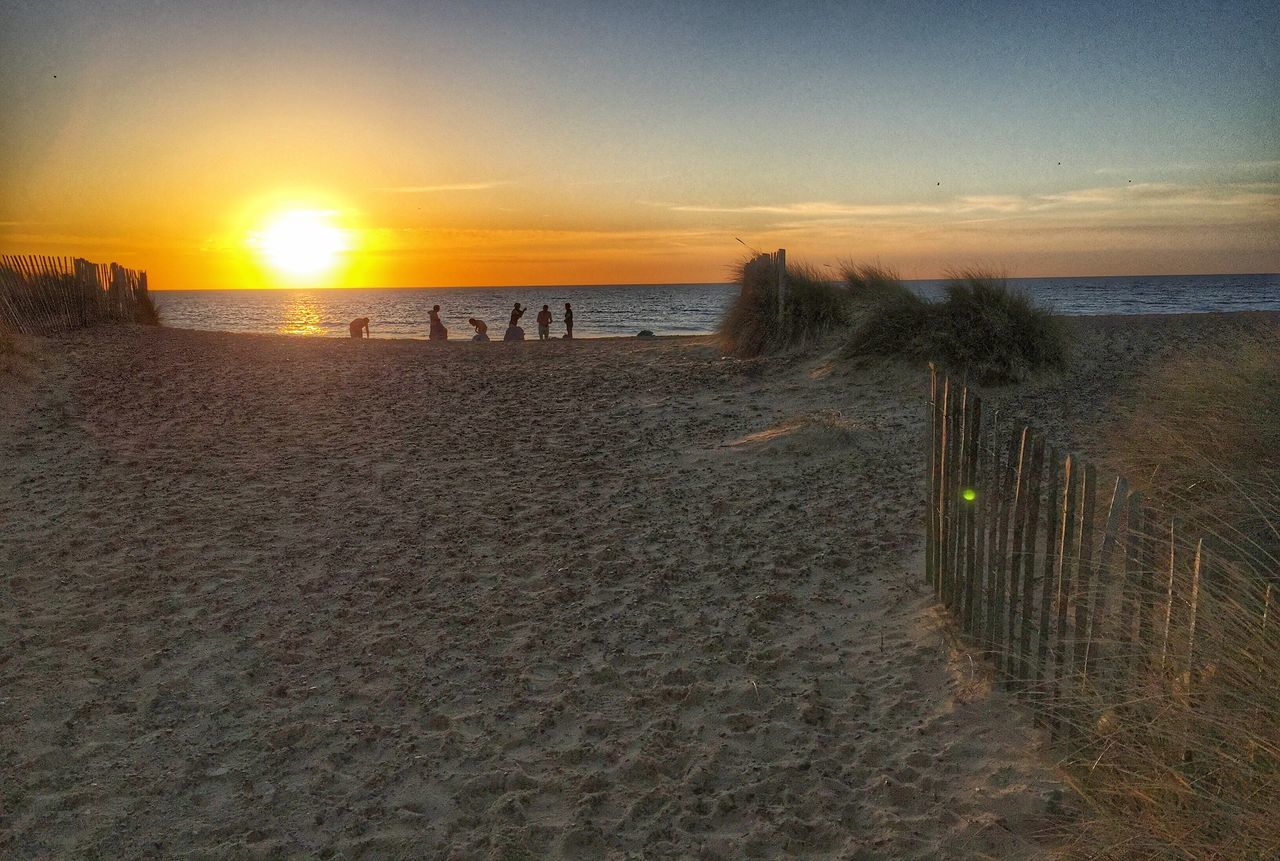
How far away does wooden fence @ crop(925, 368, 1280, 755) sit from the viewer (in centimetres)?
290

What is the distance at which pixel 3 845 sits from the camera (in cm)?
314

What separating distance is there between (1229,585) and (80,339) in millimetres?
17279

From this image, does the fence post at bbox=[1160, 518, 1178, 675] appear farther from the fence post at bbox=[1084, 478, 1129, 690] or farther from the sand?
the sand

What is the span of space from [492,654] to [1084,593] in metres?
3.02

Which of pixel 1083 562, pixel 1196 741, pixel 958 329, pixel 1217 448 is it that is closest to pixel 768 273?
pixel 958 329

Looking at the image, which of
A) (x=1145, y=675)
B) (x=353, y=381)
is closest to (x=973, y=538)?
(x=1145, y=675)

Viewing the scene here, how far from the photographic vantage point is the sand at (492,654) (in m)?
3.28

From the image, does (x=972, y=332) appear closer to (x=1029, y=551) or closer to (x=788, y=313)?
(x=788, y=313)

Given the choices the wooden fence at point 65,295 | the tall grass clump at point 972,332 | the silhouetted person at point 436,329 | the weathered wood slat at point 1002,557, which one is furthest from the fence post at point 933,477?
the silhouetted person at point 436,329

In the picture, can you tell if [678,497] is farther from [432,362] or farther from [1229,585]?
[432,362]

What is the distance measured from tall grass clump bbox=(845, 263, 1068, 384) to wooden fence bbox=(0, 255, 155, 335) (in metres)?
13.3

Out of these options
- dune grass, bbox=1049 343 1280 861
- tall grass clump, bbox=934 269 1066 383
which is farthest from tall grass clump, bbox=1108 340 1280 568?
tall grass clump, bbox=934 269 1066 383

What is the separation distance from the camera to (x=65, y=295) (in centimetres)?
1574

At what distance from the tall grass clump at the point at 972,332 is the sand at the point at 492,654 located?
8.01 ft
